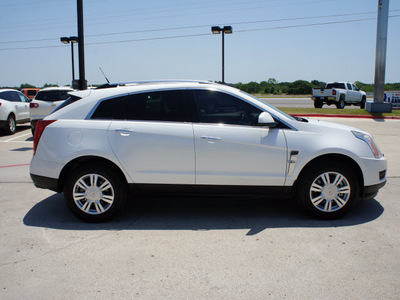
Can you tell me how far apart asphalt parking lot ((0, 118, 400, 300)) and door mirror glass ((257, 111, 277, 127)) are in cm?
122

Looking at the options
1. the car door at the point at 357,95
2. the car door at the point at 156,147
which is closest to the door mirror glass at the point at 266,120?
the car door at the point at 156,147

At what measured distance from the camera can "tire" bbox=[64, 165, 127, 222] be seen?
15.7 ft

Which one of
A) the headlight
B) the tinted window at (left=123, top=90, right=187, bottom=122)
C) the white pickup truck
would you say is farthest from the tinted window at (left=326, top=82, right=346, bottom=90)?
the tinted window at (left=123, top=90, right=187, bottom=122)

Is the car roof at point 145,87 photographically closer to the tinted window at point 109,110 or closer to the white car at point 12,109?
the tinted window at point 109,110

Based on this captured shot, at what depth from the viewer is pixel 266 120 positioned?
4.66m

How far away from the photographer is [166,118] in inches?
193

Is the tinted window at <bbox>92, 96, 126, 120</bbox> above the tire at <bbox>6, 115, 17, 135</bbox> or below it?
above

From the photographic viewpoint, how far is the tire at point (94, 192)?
478 centimetres

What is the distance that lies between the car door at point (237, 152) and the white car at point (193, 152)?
0.01 metres

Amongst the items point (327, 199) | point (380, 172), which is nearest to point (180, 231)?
point (327, 199)

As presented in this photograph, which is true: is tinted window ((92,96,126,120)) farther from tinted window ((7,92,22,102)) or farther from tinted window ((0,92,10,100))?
tinted window ((7,92,22,102))

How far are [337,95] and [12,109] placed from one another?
20.6 meters

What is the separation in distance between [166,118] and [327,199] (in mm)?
2234

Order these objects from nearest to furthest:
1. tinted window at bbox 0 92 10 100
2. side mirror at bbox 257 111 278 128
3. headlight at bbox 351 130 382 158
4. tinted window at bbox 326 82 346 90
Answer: side mirror at bbox 257 111 278 128 < headlight at bbox 351 130 382 158 < tinted window at bbox 0 92 10 100 < tinted window at bbox 326 82 346 90
